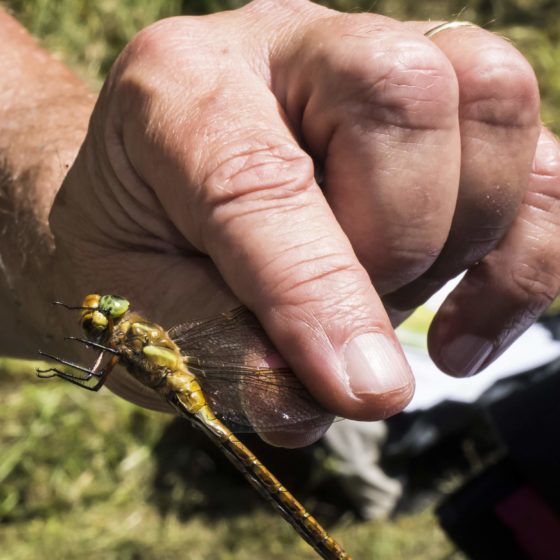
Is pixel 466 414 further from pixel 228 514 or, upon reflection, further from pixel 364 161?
pixel 364 161

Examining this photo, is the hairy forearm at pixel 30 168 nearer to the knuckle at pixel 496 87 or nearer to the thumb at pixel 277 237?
the thumb at pixel 277 237

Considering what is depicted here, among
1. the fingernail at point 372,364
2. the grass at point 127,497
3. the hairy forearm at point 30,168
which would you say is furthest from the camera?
the grass at point 127,497

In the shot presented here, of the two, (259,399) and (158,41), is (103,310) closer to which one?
(259,399)

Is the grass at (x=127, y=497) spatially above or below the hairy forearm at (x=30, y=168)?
below

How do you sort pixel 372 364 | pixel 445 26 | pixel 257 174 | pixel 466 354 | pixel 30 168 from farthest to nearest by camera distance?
pixel 30 168
pixel 466 354
pixel 445 26
pixel 257 174
pixel 372 364

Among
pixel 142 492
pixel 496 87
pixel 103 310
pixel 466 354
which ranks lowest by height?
pixel 142 492

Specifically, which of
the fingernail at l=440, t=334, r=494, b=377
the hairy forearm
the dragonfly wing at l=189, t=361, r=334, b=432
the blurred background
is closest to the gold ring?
the fingernail at l=440, t=334, r=494, b=377

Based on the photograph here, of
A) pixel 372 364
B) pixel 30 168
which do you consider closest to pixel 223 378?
pixel 372 364

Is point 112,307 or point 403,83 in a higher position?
point 403,83

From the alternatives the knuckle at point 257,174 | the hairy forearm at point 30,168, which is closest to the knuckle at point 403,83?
the knuckle at point 257,174
